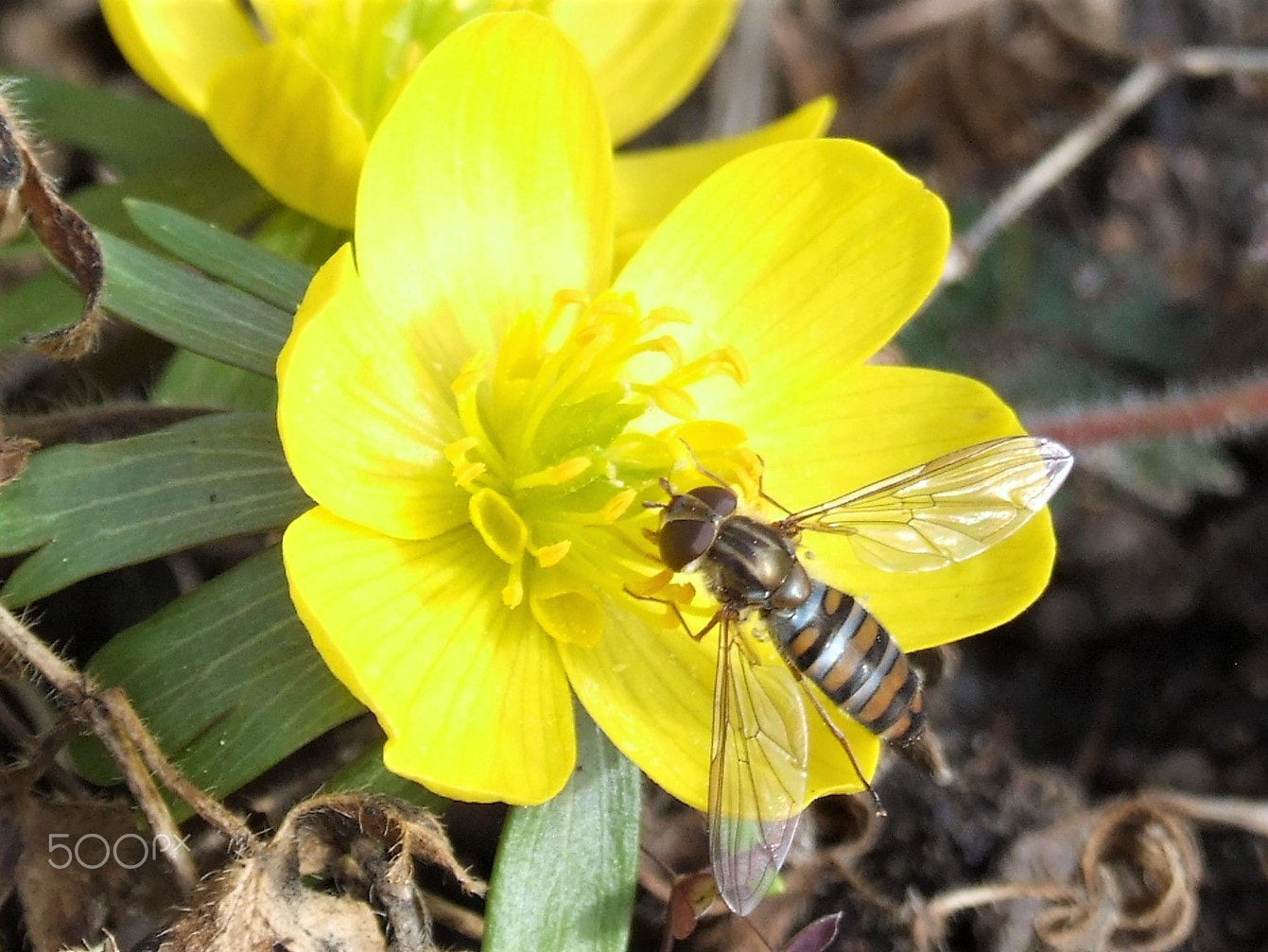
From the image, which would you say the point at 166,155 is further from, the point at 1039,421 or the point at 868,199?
the point at 1039,421

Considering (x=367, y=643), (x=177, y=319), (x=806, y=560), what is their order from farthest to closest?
(x=806, y=560) → (x=177, y=319) → (x=367, y=643)

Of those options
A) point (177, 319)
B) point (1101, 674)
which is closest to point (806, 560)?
point (177, 319)

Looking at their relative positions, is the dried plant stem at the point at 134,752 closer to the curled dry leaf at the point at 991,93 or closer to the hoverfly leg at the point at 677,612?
the hoverfly leg at the point at 677,612

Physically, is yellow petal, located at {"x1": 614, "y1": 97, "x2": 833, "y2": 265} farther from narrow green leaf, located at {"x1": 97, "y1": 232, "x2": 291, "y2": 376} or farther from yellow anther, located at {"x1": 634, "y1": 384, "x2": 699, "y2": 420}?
narrow green leaf, located at {"x1": 97, "y1": 232, "x2": 291, "y2": 376}

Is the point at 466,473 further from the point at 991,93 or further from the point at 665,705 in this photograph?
the point at 991,93

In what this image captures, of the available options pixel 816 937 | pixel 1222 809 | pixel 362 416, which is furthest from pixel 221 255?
pixel 1222 809

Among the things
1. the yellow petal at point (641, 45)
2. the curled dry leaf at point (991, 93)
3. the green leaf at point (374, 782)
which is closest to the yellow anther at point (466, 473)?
the green leaf at point (374, 782)
